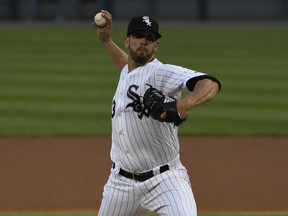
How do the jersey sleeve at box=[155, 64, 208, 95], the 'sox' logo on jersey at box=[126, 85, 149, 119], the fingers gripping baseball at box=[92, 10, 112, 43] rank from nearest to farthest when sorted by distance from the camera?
the jersey sleeve at box=[155, 64, 208, 95], the 'sox' logo on jersey at box=[126, 85, 149, 119], the fingers gripping baseball at box=[92, 10, 112, 43]

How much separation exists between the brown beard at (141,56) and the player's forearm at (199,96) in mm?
512

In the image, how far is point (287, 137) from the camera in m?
11.8

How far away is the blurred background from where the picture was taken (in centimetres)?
3372

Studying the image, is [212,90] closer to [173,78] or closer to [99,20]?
[173,78]

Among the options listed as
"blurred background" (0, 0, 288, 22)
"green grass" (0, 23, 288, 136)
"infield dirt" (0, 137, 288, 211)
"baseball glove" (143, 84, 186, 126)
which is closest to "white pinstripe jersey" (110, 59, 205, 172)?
"baseball glove" (143, 84, 186, 126)

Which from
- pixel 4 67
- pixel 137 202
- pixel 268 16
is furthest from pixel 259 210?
pixel 268 16

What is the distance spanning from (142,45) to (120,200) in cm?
101

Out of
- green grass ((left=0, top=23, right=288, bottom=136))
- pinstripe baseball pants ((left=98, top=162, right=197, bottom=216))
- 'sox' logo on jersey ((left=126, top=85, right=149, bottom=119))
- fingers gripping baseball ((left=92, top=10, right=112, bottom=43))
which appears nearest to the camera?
pinstripe baseball pants ((left=98, top=162, right=197, bottom=216))

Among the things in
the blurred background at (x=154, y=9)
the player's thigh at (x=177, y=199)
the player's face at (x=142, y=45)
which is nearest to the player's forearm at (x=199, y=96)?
the player's face at (x=142, y=45)

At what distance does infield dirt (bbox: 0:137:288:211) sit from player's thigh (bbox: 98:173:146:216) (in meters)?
2.68

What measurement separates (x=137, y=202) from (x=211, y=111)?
8178 millimetres

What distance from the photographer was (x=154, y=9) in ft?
113

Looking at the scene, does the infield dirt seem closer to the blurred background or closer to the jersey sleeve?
the jersey sleeve

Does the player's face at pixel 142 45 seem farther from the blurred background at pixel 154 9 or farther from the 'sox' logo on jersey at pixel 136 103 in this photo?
the blurred background at pixel 154 9
